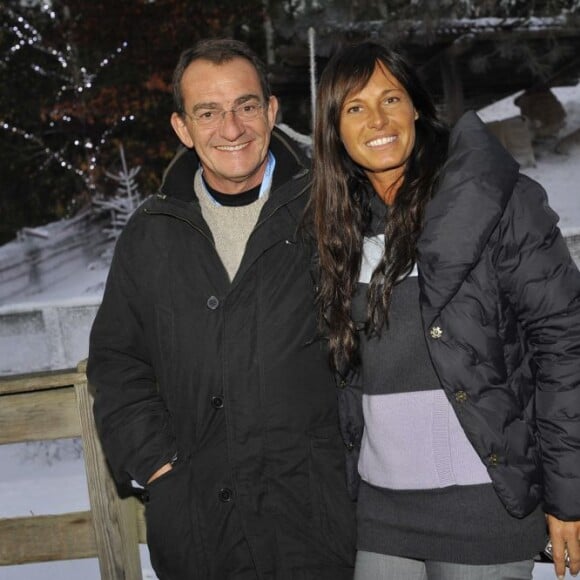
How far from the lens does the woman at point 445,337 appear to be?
157 centimetres

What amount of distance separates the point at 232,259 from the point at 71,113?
7.65m

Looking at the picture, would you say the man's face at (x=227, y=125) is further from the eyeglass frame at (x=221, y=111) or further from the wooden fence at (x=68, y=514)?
the wooden fence at (x=68, y=514)

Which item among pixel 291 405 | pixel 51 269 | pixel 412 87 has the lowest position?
pixel 51 269

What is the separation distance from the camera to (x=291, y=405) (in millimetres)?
1921

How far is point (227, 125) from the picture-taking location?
6.65ft

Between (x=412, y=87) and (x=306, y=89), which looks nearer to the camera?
(x=412, y=87)

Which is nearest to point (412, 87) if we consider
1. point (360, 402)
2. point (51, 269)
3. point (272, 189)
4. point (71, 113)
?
point (272, 189)

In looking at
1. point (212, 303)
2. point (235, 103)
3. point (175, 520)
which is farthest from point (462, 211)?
point (175, 520)

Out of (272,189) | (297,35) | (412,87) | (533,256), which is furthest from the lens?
(297,35)

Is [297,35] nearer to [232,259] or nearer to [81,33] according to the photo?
[81,33]

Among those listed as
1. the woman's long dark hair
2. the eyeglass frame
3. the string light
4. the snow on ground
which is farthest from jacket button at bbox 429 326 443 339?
the string light

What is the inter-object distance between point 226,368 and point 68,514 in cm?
94

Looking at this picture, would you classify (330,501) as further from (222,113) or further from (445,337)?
(222,113)

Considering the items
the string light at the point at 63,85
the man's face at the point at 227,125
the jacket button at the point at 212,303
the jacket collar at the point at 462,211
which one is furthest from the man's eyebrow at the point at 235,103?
the string light at the point at 63,85
